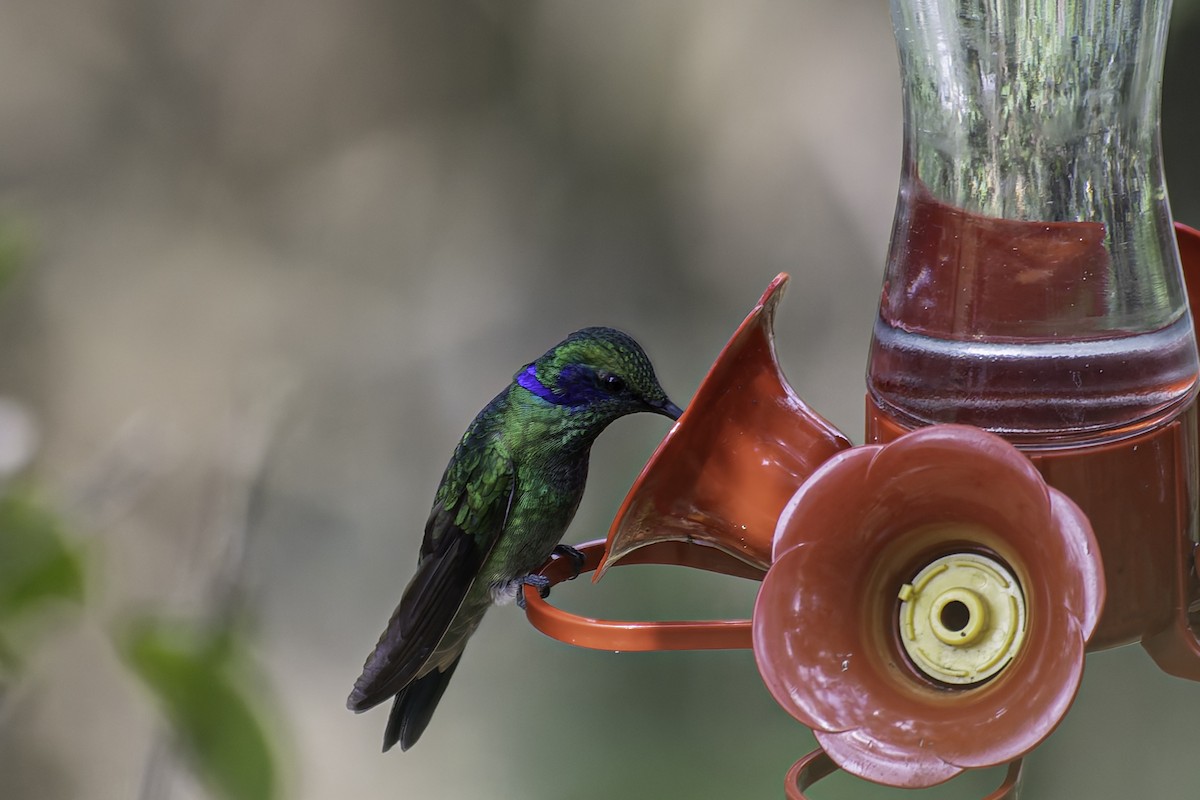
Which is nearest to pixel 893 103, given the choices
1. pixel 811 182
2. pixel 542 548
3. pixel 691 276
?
pixel 811 182

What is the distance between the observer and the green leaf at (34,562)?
85.4 inches

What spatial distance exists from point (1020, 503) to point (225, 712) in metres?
1.28

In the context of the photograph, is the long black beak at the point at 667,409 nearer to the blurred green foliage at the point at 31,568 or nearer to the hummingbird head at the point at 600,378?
the hummingbird head at the point at 600,378

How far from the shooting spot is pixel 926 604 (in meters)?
1.81

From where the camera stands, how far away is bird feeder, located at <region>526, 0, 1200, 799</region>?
5.46ft

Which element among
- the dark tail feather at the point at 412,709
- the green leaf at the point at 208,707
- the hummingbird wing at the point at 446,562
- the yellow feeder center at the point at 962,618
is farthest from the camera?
the dark tail feather at the point at 412,709

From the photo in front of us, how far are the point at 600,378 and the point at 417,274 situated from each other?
283 centimetres

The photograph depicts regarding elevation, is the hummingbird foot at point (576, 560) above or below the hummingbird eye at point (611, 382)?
below

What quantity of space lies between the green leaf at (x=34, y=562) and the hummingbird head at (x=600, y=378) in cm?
106

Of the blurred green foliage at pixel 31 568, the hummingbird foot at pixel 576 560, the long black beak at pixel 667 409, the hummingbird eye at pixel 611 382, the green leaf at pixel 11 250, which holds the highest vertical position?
the green leaf at pixel 11 250

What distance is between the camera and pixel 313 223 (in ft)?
17.9

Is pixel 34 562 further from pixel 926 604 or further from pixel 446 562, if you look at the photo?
pixel 926 604

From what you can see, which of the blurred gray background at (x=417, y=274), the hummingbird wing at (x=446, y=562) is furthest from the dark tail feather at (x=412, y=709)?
the blurred gray background at (x=417, y=274)

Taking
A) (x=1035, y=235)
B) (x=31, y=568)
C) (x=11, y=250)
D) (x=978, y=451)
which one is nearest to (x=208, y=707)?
(x=31, y=568)
